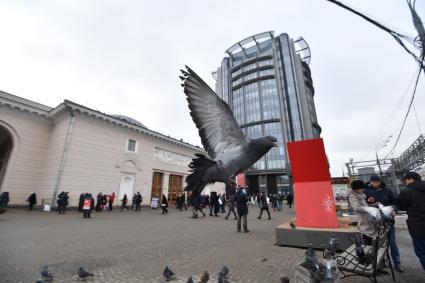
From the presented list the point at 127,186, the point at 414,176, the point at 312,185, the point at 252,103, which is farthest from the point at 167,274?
the point at 252,103

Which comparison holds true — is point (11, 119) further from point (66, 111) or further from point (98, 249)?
point (98, 249)

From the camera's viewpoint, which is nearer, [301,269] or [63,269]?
[301,269]

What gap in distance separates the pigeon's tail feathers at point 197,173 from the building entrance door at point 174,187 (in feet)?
81.1

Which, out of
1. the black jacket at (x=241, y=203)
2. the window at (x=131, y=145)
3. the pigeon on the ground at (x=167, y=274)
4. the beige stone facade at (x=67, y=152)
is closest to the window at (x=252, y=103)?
the beige stone facade at (x=67, y=152)

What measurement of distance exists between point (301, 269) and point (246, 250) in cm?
333

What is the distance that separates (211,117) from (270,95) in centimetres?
6220

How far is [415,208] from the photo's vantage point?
11.2ft

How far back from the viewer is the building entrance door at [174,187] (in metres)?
26.5

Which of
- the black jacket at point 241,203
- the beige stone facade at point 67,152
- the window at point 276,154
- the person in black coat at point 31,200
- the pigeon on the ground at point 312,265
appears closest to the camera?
the pigeon on the ground at point 312,265

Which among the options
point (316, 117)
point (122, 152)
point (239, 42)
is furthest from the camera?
point (316, 117)

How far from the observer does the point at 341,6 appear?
3.89 m

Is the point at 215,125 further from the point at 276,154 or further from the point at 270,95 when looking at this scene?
the point at 270,95

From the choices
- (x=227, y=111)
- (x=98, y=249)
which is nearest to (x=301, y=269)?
(x=227, y=111)

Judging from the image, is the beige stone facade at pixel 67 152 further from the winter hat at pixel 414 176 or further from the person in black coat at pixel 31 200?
the winter hat at pixel 414 176
